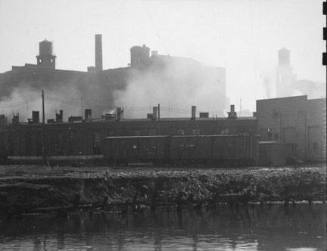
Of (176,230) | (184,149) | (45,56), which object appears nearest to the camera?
(176,230)

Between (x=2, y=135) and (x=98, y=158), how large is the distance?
1610 centimetres

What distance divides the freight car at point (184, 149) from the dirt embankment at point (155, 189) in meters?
7.82

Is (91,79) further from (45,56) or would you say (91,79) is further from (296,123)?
(296,123)

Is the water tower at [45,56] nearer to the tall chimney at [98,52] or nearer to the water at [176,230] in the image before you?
the tall chimney at [98,52]

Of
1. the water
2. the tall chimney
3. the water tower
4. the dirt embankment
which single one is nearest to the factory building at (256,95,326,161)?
the dirt embankment

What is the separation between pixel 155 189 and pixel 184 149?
13326 millimetres

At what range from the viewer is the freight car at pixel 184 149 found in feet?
138

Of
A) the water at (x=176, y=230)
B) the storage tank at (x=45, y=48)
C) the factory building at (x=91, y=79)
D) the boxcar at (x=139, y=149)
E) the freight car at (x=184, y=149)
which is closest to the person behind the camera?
the water at (x=176, y=230)

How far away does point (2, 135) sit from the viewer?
58.0 metres

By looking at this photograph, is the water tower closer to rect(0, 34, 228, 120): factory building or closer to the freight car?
rect(0, 34, 228, 120): factory building

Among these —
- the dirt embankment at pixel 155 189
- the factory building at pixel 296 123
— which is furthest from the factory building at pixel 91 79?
the dirt embankment at pixel 155 189

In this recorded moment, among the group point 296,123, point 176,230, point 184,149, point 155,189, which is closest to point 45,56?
point 184,149

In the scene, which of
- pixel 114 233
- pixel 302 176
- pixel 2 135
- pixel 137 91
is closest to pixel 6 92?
pixel 2 135

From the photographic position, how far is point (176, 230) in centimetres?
2216
